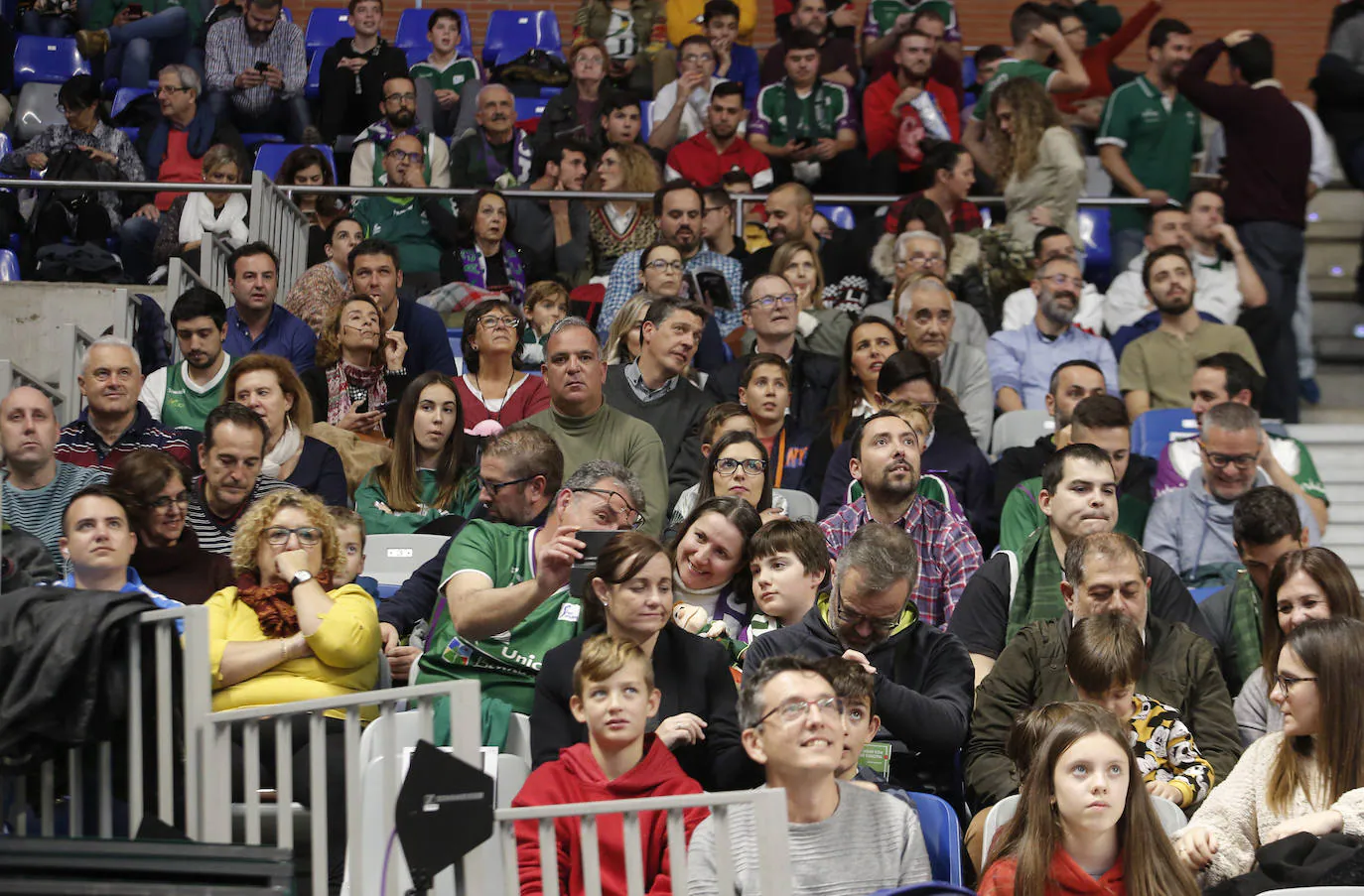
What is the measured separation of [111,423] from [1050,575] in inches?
123

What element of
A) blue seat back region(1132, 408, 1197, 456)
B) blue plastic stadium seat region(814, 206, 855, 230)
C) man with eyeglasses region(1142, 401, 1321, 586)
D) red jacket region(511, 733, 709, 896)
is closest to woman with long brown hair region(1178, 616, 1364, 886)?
red jacket region(511, 733, 709, 896)

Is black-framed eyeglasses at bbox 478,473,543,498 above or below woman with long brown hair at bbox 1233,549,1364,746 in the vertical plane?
above

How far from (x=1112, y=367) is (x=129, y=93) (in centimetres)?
567

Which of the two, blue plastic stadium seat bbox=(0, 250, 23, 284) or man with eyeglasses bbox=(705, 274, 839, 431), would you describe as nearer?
man with eyeglasses bbox=(705, 274, 839, 431)

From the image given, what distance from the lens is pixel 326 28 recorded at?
11.3 meters

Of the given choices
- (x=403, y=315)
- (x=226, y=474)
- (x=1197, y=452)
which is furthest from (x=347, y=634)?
(x=1197, y=452)

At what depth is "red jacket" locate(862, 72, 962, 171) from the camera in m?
9.59

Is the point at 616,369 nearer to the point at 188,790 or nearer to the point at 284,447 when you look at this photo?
the point at 284,447

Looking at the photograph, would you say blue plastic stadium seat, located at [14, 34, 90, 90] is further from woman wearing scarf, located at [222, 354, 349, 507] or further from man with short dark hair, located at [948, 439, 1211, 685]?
man with short dark hair, located at [948, 439, 1211, 685]

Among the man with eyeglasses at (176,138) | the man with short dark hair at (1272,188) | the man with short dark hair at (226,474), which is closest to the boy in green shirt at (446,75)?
the man with eyeglasses at (176,138)

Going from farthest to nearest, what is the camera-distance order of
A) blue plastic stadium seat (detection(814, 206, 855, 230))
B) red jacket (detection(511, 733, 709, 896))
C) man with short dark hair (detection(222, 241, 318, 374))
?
blue plastic stadium seat (detection(814, 206, 855, 230))
man with short dark hair (detection(222, 241, 318, 374))
red jacket (detection(511, 733, 709, 896))

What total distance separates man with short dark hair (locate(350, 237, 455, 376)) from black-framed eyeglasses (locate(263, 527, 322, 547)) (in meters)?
2.65

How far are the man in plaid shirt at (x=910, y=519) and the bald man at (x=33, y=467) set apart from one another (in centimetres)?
232

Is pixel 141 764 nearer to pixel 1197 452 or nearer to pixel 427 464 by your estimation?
pixel 427 464
